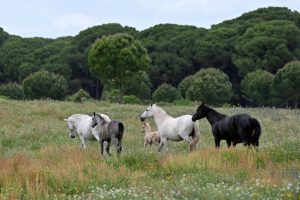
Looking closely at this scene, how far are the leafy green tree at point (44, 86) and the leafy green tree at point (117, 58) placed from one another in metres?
13.2

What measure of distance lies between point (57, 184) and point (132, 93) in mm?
61672

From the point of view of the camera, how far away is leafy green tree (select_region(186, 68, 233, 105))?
6184 cm

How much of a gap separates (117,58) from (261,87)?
70.2ft

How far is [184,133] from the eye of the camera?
55.0 feet

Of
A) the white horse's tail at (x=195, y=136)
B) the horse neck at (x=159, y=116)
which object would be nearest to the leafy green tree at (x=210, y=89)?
the horse neck at (x=159, y=116)

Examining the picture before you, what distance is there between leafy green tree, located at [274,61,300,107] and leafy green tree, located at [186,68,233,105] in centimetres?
624

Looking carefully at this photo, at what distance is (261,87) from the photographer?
6344 centimetres

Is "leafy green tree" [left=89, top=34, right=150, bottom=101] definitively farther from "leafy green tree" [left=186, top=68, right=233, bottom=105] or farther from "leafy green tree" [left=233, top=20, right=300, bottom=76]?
"leafy green tree" [left=233, top=20, right=300, bottom=76]

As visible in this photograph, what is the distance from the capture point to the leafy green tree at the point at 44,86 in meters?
64.8

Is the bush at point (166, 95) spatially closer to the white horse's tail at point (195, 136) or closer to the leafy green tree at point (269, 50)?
the leafy green tree at point (269, 50)

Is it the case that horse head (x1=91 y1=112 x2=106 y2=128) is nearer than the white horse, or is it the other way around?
horse head (x1=91 y1=112 x2=106 y2=128)

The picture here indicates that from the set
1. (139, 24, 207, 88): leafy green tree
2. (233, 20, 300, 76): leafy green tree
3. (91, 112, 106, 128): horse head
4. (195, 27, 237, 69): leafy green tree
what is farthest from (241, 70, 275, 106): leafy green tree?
(91, 112, 106, 128): horse head

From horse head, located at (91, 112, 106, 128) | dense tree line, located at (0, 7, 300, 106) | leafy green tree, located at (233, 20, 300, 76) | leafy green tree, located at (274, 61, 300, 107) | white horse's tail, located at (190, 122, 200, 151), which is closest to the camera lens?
white horse's tail, located at (190, 122, 200, 151)

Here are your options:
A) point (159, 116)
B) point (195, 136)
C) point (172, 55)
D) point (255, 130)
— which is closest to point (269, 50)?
point (172, 55)
